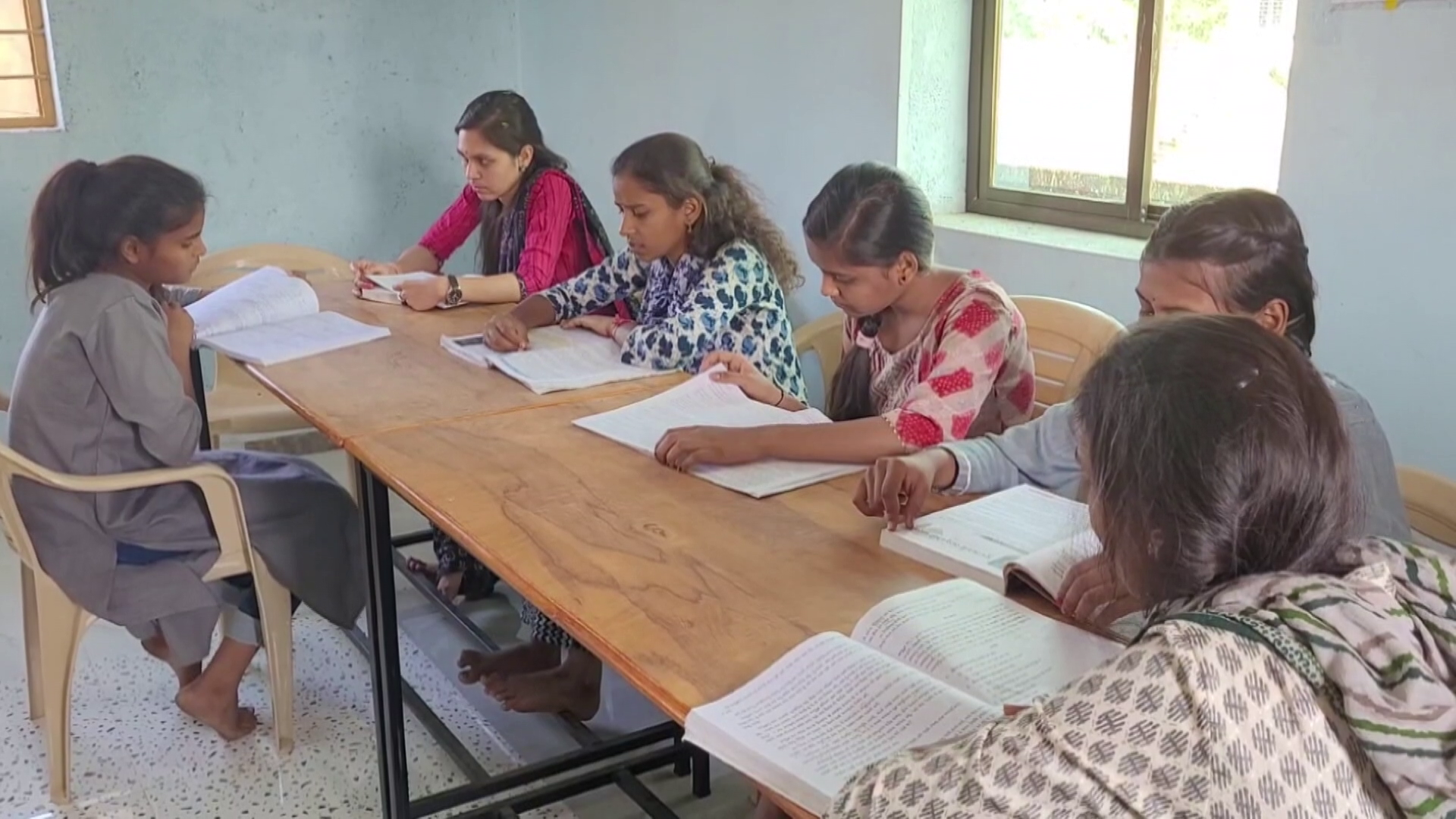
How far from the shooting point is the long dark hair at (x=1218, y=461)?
80 centimetres

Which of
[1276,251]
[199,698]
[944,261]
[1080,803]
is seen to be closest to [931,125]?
[944,261]

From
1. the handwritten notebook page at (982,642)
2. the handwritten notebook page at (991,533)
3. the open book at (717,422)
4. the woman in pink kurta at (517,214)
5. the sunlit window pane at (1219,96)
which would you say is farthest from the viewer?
the woman in pink kurta at (517,214)

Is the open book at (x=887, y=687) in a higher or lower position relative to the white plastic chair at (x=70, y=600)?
higher

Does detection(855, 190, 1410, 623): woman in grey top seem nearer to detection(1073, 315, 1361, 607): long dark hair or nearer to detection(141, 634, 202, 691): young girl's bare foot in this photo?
detection(1073, 315, 1361, 607): long dark hair

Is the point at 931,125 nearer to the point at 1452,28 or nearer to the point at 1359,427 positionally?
the point at 1452,28

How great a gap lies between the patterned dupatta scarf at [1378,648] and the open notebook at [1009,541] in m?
0.38

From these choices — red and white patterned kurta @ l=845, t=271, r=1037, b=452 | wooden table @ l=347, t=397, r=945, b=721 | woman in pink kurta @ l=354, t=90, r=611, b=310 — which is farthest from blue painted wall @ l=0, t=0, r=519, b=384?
red and white patterned kurta @ l=845, t=271, r=1037, b=452

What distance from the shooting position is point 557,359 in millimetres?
2307

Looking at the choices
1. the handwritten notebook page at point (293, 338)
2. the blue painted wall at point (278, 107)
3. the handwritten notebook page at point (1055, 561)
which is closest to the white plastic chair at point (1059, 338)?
the handwritten notebook page at point (1055, 561)

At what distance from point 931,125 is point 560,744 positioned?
1.55m

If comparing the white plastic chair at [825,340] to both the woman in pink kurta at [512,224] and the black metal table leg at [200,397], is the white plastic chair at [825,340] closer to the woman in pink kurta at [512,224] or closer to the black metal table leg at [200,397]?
the woman in pink kurta at [512,224]

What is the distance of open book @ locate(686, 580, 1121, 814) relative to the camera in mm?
989

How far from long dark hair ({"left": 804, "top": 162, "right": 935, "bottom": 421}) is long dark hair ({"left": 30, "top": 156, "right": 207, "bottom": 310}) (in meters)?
1.16

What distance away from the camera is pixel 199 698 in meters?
2.37
